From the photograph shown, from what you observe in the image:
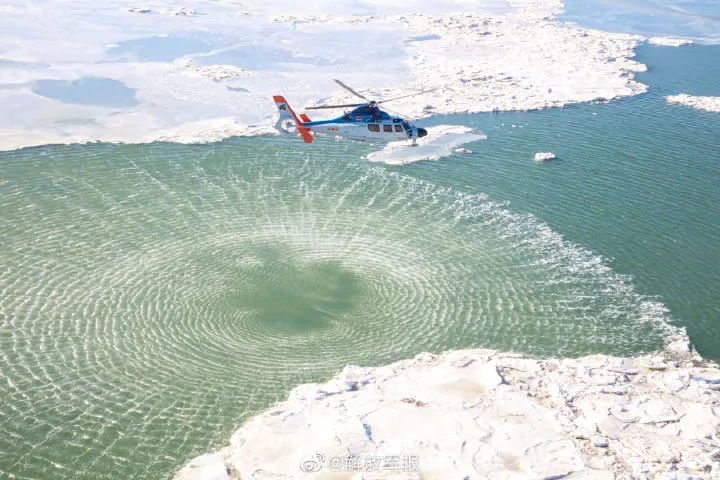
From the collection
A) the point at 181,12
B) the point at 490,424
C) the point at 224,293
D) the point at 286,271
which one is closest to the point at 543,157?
the point at 286,271

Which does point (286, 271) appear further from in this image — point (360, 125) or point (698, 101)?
point (698, 101)

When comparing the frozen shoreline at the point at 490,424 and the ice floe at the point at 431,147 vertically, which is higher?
the ice floe at the point at 431,147

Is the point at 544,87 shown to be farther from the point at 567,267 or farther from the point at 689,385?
the point at 689,385

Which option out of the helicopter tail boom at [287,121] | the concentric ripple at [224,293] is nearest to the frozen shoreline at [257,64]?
the concentric ripple at [224,293]

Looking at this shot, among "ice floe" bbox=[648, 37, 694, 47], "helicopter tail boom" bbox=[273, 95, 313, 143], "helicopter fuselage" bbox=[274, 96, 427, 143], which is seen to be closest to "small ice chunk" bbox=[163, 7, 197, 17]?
"helicopter tail boom" bbox=[273, 95, 313, 143]

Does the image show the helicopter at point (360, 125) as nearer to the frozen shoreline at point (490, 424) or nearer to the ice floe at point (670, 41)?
the frozen shoreline at point (490, 424)

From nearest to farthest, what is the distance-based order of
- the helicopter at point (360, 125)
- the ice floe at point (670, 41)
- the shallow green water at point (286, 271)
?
the shallow green water at point (286, 271), the helicopter at point (360, 125), the ice floe at point (670, 41)
